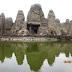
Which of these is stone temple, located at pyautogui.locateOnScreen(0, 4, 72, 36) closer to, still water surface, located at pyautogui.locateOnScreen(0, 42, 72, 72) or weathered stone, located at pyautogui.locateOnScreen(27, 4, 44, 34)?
weathered stone, located at pyautogui.locateOnScreen(27, 4, 44, 34)

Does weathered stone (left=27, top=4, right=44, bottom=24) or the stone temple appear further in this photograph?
weathered stone (left=27, top=4, right=44, bottom=24)

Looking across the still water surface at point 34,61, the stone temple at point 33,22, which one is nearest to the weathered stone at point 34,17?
the stone temple at point 33,22

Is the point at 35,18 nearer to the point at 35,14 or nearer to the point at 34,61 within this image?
the point at 35,14

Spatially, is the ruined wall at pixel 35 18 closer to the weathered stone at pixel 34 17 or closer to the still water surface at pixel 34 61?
the weathered stone at pixel 34 17

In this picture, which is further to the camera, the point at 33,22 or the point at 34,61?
the point at 33,22

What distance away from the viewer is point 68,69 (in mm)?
8625

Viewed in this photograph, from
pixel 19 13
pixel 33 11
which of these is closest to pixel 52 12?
pixel 33 11

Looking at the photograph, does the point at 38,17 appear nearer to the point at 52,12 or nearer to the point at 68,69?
the point at 52,12

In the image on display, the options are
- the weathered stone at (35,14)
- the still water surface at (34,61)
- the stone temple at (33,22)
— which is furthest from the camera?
the weathered stone at (35,14)

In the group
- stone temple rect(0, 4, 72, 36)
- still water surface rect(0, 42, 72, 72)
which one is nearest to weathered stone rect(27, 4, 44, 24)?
stone temple rect(0, 4, 72, 36)

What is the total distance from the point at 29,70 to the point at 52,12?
47.3m

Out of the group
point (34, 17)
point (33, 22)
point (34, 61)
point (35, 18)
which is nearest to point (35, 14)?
point (34, 17)

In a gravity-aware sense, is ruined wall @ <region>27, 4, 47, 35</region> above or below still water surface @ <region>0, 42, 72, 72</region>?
above

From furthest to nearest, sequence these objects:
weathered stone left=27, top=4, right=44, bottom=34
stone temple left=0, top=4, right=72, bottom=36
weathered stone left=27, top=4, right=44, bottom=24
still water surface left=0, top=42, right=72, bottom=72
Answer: weathered stone left=27, top=4, right=44, bottom=24, weathered stone left=27, top=4, right=44, bottom=34, stone temple left=0, top=4, right=72, bottom=36, still water surface left=0, top=42, right=72, bottom=72
